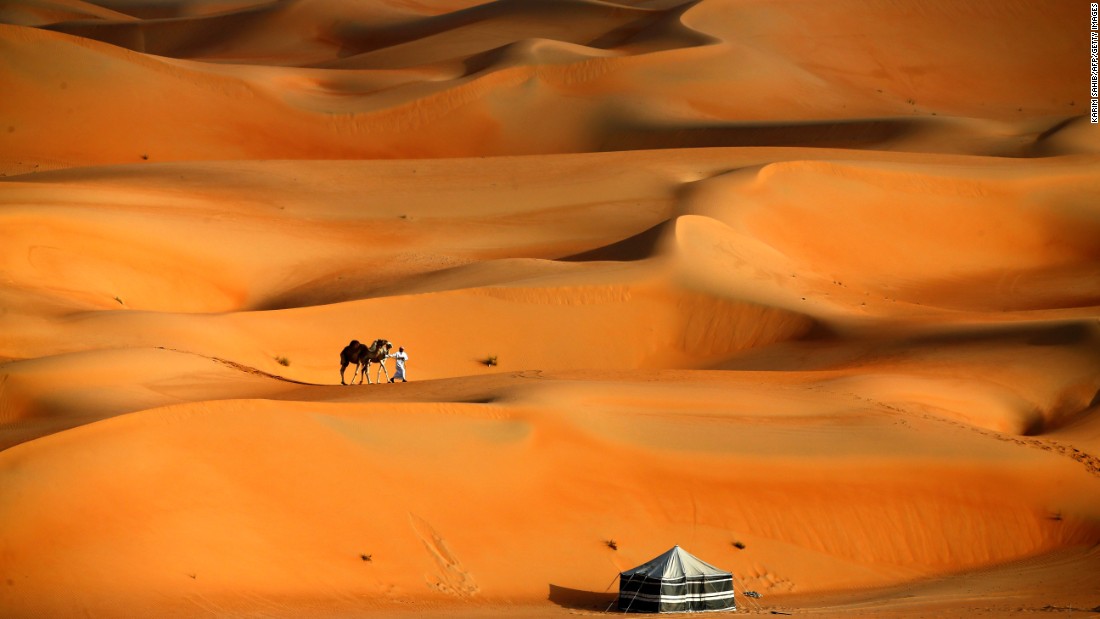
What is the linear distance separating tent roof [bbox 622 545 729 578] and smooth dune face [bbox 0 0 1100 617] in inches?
30.3

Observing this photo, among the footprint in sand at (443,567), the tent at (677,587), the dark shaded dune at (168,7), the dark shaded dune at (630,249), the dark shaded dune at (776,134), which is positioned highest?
the dark shaded dune at (168,7)

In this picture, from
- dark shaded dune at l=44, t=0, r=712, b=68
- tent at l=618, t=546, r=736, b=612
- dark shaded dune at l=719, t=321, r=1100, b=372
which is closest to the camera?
tent at l=618, t=546, r=736, b=612

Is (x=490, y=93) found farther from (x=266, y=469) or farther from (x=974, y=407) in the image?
(x=266, y=469)

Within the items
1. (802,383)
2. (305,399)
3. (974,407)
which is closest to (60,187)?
(305,399)

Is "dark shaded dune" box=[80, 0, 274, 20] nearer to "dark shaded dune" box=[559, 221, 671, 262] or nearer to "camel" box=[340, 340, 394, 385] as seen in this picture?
"dark shaded dune" box=[559, 221, 671, 262]

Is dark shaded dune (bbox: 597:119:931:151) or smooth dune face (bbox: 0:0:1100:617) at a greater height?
dark shaded dune (bbox: 597:119:931:151)

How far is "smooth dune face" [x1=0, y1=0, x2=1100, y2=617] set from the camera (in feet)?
48.8

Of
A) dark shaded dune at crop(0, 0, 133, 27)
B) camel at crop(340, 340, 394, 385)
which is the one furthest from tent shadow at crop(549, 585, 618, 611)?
dark shaded dune at crop(0, 0, 133, 27)

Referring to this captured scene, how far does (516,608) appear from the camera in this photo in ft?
47.9

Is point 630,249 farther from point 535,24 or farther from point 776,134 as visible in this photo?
point 535,24

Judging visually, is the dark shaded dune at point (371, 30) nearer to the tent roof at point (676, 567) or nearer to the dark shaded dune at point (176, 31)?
the dark shaded dune at point (176, 31)

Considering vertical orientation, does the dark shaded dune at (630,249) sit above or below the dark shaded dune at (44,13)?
below

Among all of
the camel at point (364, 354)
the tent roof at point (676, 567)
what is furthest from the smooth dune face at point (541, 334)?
the camel at point (364, 354)

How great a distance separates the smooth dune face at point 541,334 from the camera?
585 inches
